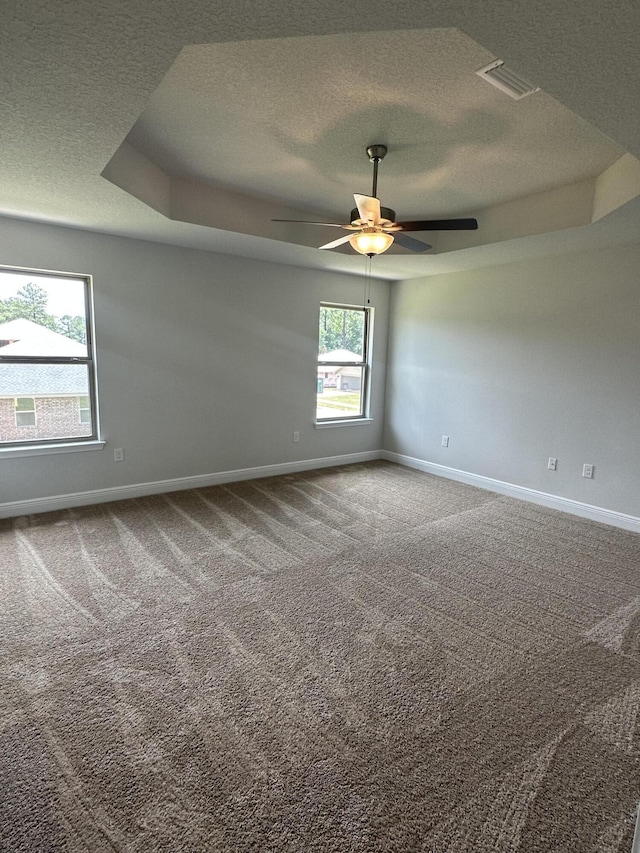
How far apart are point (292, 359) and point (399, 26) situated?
384 cm

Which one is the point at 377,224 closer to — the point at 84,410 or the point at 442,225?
the point at 442,225

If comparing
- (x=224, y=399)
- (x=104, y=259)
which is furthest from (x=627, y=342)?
(x=104, y=259)

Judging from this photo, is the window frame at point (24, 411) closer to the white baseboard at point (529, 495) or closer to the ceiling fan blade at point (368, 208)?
the ceiling fan blade at point (368, 208)

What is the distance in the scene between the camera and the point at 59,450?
383cm

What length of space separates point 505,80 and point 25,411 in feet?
13.3

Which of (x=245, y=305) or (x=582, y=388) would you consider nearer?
(x=582, y=388)

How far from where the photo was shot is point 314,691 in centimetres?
193

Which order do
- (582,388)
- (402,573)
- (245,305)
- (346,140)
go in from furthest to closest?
(245,305) → (582,388) → (402,573) → (346,140)

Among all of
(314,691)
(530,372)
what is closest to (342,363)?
(530,372)

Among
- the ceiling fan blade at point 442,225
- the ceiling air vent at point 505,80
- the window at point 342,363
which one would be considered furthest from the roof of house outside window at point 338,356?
the ceiling air vent at point 505,80

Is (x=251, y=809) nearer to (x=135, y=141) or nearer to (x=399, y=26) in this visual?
(x=399, y=26)

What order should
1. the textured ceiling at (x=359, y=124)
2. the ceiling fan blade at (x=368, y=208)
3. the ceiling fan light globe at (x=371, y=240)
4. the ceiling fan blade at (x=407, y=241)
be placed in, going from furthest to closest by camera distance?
1. the ceiling fan blade at (x=407, y=241)
2. the ceiling fan light globe at (x=371, y=240)
3. the ceiling fan blade at (x=368, y=208)
4. the textured ceiling at (x=359, y=124)

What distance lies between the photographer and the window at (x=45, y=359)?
3.61 meters

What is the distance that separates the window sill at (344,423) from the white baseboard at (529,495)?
2.02 feet
